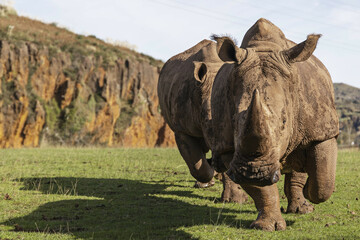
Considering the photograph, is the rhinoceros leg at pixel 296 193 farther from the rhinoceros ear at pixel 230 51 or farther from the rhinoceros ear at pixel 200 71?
the rhinoceros ear at pixel 230 51

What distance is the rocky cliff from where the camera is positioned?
2225 cm

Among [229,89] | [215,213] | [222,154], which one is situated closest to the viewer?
[229,89]

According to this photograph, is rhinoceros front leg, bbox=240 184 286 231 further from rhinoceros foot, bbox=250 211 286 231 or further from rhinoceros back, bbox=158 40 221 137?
rhinoceros back, bbox=158 40 221 137

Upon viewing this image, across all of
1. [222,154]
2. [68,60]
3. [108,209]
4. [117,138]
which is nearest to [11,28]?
[68,60]

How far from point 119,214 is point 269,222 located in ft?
7.33

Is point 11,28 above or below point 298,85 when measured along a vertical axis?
above

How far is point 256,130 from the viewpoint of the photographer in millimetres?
3340

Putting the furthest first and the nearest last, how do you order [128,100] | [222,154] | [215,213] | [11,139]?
[128,100] → [11,139] → [215,213] → [222,154]

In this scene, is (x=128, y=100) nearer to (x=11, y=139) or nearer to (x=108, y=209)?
(x=11, y=139)

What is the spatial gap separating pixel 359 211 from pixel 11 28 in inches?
944

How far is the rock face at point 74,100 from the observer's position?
2222cm

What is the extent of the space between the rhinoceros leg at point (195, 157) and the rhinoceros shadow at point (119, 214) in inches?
19.0

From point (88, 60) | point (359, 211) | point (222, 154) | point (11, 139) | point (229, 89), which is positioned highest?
point (88, 60)

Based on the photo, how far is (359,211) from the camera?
5.86 metres
